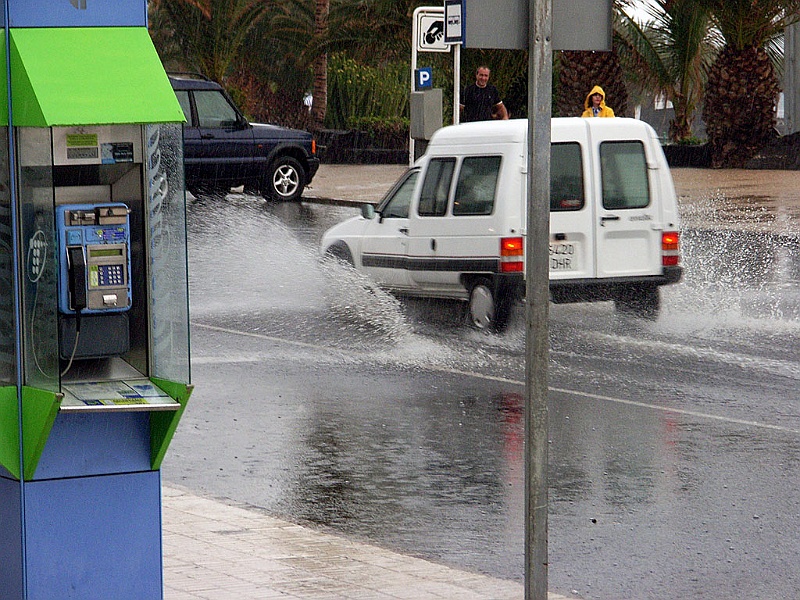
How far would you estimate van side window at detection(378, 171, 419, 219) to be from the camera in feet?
46.3

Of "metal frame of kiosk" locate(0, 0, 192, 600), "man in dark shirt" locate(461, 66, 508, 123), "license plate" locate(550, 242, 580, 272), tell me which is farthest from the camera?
"man in dark shirt" locate(461, 66, 508, 123)

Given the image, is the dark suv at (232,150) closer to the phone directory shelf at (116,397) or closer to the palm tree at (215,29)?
the palm tree at (215,29)

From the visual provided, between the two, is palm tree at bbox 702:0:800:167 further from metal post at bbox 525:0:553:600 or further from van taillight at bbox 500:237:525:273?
metal post at bbox 525:0:553:600

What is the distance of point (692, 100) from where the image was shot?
108 ft

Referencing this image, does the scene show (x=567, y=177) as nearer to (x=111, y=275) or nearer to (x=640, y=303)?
(x=640, y=303)

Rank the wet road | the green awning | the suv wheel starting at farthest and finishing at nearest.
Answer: the suv wheel
the wet road
the green awning

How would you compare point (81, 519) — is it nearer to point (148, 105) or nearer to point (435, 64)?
point (148, 105)

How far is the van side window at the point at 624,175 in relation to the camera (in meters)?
13.7

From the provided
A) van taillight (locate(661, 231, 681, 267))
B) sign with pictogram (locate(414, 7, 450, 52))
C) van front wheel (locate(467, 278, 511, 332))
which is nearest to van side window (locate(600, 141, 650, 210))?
van taillight (locate(661, 231, 681, 267))


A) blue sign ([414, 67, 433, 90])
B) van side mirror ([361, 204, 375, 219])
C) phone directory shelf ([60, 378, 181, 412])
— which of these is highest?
blue sign ([414, 67, 433, 90])

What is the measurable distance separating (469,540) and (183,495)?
5.35ft

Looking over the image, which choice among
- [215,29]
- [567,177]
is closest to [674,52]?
[215,29]

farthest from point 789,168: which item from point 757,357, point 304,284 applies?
point 757,357

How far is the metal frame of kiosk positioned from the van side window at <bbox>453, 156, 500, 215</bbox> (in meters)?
7.85
